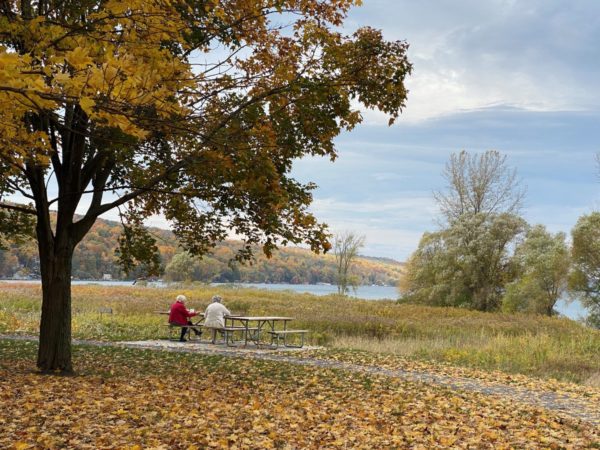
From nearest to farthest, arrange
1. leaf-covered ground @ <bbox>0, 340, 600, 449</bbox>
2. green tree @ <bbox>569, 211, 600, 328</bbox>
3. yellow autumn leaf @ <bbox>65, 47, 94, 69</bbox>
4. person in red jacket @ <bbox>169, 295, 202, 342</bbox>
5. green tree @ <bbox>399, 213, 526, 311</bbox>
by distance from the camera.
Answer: yellow autumn leaf @ <bbox>65, 47, 94, 69</bbox> → leaf-covered ground @ <bbox>0, 340, 600, 449</bbox> → person in red jacket @ <bbox>169, 295, 202, 342</bbox> → green tree @ <bbox>569, 211, 600, 328</bbox> → green tree @ <bbox>399, 213, 526, 311</bbox>

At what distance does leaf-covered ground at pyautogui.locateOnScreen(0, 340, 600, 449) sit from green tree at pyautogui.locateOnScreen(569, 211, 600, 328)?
2893 centimetres

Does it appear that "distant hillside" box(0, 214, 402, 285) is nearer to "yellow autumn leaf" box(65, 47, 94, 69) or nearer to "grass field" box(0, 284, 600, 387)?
"grass field" box(0, 284, 600, 387)

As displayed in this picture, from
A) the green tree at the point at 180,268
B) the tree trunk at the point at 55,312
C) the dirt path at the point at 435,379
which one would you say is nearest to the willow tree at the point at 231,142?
the tree trunk at the point at 55,312

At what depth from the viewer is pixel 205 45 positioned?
36.6ft

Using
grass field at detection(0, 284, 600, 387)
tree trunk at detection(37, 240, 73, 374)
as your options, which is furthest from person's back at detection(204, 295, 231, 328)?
tree trunk at detection(37, 240, 73, 374)

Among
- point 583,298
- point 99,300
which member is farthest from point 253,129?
point 583,298

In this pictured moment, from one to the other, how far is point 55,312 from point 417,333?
12.9 meters

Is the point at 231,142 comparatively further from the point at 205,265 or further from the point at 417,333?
the point at 205,265

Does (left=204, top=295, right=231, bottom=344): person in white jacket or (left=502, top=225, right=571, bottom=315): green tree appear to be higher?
(left=502, top=225, right=571, bottom=315): green tree

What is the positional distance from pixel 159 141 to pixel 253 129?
104 inches

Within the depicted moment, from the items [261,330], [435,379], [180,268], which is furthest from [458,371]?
[180,268]

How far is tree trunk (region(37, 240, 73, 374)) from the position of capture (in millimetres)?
10508

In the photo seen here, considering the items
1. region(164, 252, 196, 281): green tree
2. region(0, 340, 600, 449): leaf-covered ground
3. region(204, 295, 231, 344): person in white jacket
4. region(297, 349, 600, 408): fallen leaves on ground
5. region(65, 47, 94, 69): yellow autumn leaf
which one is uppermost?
region(65, 47, 94, 69): yellow autumn leaf

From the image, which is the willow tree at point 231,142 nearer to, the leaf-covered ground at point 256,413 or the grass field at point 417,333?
the leaf-covered ground at point 256,413
